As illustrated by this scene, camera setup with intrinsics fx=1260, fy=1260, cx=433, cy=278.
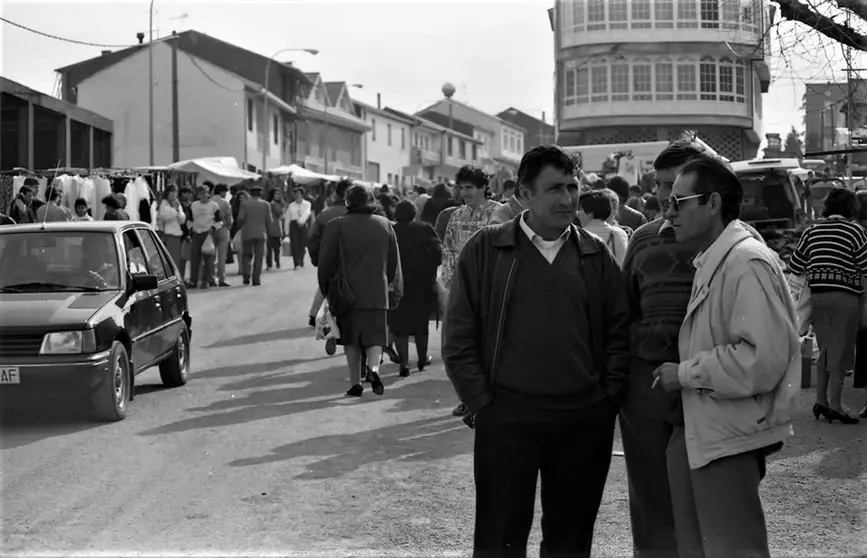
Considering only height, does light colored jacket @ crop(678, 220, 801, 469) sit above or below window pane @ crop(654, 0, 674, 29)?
below

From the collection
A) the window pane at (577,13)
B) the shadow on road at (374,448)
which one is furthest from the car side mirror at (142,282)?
the window pane at (577,13)

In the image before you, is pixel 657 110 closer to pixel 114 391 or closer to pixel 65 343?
pixel 114 391

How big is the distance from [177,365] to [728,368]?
8479 mm

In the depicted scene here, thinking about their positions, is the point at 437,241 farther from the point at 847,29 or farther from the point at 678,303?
the point at 678,303

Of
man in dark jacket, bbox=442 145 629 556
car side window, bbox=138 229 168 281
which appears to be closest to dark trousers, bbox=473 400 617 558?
man in dark jacket, bbox=442 145 629 556

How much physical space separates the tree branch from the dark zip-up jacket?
855 cm

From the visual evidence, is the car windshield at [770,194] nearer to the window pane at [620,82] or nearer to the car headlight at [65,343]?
the car headlight at [65,343]

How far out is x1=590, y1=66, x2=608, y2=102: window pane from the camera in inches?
2270

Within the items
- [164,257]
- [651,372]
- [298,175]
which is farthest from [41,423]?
[298,175]

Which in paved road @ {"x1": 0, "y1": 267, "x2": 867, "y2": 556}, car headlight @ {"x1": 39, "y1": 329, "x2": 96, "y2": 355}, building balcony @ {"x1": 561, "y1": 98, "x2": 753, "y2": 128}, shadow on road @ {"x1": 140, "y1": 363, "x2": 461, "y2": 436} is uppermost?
building balcony @ {"x1": 561, "y1": 98, "x2": 753, "y2": 128}

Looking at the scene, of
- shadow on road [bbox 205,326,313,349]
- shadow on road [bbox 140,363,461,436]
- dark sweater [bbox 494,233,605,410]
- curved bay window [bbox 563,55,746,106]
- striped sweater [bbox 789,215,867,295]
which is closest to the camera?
dark sweater [bbox 494,233,605,410]

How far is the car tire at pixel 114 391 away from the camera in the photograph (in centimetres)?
961

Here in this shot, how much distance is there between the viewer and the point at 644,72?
189 ft

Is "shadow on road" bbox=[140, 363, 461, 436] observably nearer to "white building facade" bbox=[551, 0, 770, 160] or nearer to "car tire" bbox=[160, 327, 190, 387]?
"car tire" bbox=[160, 327, 190, 387]
